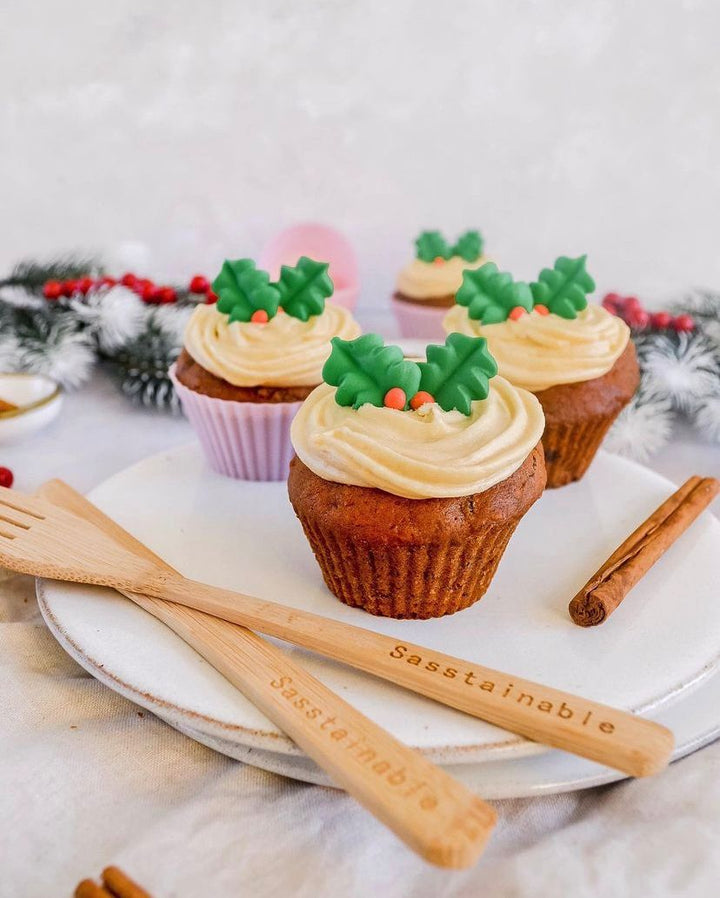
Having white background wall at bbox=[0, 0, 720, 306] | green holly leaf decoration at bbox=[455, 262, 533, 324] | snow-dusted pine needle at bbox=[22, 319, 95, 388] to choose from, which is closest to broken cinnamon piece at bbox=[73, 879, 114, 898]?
green holly leaf decoration at bbox=[455, 262, 533, 324]

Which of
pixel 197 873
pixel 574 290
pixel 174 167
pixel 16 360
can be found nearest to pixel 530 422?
pixel 574 290

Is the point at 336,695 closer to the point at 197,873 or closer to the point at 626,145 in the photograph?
the point at 197,873

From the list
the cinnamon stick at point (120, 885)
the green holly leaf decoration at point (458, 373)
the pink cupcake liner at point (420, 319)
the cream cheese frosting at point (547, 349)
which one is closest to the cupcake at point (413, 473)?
the green holly leaf decoration at point (458, 373)

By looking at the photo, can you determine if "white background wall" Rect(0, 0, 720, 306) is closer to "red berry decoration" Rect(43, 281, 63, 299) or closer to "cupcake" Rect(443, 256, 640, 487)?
"red berry decoration" Rect(43, 281, 63, 299)

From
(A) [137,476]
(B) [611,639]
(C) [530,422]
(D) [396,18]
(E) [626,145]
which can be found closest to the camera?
(B) [611,639]

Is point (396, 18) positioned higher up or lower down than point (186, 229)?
higher up

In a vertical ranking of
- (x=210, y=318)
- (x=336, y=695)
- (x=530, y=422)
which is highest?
(x=530, y=422)

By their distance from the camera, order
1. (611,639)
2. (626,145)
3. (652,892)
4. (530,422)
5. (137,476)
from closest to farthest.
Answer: (652,892) → (611,639) → (530,422) → (137,476) → (626,145)
